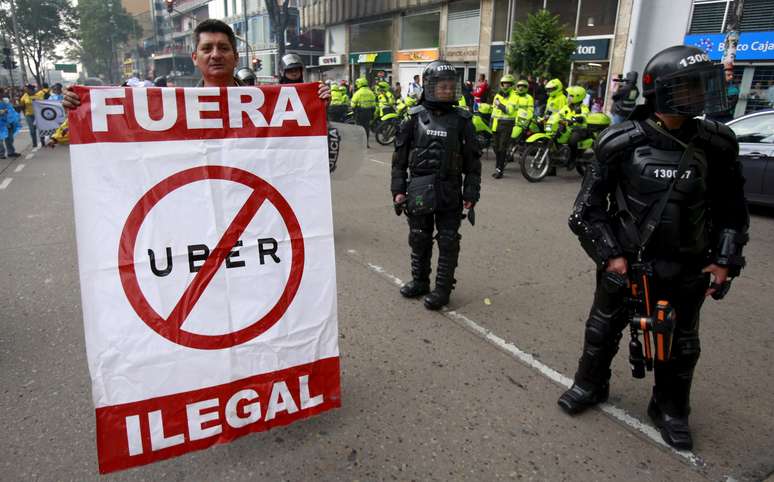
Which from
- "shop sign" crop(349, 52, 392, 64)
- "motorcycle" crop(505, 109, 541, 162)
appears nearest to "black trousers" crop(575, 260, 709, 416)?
"motorcycle" crop(505, 109, 541, 162)

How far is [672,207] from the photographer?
2.35 m

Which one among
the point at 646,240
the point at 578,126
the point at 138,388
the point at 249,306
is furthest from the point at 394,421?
the point at 578,126

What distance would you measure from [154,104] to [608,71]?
2040cm

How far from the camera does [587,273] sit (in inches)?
207

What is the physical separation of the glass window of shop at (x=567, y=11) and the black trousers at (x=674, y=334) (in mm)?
20418

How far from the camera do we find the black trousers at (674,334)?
2.47 metres

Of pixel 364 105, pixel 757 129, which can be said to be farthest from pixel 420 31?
pixel 757 129

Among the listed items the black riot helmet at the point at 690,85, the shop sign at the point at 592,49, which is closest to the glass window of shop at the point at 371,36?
the shop sign at the point at 592,49

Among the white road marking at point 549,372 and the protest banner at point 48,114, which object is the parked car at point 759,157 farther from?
the protest banner at point 48,114

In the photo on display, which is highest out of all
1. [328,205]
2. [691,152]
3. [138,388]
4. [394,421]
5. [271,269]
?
[691,152]

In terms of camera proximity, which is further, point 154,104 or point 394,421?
point 394,421

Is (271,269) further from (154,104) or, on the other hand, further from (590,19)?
(590,19)

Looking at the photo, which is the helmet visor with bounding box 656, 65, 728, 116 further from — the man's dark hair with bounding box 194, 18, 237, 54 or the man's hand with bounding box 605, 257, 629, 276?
the man's dark hair with bounding box 194, 18, 237, 54

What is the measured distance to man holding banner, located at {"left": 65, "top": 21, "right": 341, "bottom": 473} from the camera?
2.00m
